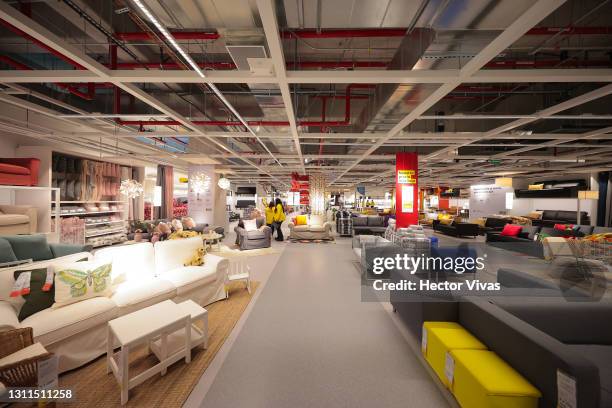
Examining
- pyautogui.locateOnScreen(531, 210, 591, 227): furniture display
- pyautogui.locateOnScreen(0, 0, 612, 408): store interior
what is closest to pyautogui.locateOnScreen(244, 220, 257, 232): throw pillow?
pyautogui.locateOnScreen(0, 0, 612, 408): store interior

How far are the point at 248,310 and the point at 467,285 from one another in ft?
12.8

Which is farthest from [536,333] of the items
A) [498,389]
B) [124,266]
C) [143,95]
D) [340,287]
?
[143,95]

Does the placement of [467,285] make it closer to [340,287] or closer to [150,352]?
[340,287]

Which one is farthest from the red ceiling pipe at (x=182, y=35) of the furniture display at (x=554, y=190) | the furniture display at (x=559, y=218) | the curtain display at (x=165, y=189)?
the furniture display at (x=554, y=190)

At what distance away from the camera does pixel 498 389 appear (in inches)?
57.9

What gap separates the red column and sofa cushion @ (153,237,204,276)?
17.9ft

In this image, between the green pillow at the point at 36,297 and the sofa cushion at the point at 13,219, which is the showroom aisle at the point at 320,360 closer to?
the green pillow at the point at 36,297

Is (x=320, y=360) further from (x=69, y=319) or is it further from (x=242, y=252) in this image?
(x=242, y=252)

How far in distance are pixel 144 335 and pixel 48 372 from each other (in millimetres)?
576

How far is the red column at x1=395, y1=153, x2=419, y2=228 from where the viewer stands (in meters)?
7.00

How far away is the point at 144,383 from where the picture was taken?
2092mm

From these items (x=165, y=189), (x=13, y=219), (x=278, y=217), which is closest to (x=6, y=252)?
(x=13, y=219)

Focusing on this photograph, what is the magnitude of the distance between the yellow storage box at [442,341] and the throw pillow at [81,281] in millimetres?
3379

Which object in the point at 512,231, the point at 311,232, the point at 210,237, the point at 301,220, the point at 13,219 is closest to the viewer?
the point at 13,219
